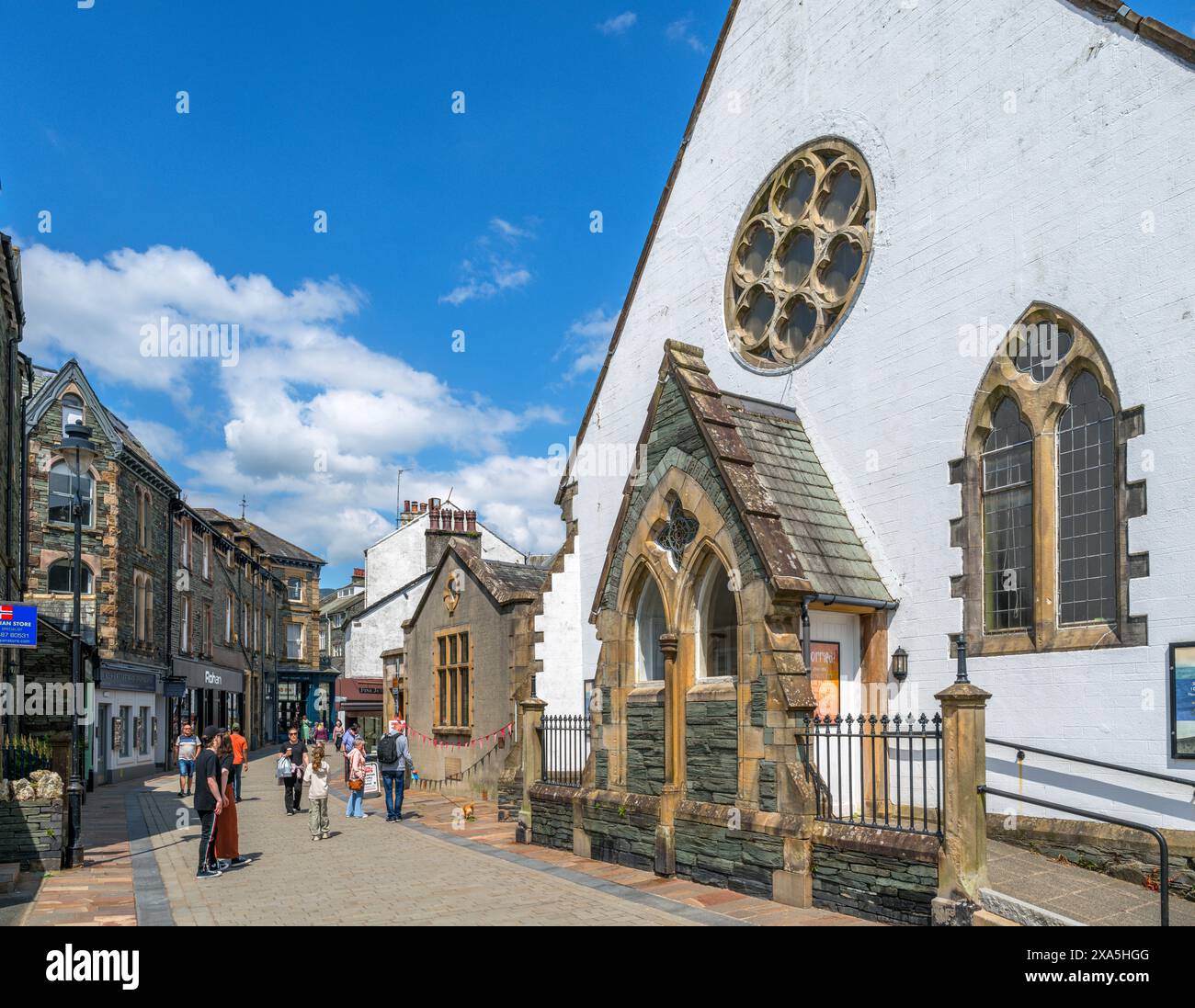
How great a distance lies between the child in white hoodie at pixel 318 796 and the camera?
53.2 feet

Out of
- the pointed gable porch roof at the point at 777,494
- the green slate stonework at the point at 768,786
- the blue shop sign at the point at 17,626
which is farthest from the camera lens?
the blue shop sign at the point at 17,626

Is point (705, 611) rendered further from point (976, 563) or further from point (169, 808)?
point (169, 808)

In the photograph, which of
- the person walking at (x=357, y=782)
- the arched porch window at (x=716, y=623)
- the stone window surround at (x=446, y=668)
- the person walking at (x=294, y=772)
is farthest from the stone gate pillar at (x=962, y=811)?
the stone window surround at (x=446, y=668)

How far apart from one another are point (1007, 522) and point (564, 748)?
693 cm

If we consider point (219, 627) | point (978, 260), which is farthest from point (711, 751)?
point (219, 627)

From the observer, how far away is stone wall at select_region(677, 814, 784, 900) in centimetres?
1052

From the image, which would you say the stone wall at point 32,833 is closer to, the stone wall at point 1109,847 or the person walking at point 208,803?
the person walking at point 208,803

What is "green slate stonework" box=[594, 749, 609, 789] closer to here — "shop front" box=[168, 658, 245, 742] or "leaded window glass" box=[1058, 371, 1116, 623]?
"leaded window glass" box=[1058, 371, 1116, 623]

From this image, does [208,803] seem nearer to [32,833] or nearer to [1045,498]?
[32,833]

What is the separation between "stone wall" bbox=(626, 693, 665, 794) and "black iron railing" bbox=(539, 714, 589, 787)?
150 centimetres

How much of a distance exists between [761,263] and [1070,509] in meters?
6.65

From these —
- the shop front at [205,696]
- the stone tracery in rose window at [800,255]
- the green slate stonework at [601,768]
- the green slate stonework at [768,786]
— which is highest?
the stone tracery in rose window at [800,255]

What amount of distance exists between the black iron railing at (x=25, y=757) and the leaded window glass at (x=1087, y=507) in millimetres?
13381

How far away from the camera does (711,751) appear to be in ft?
38.2
